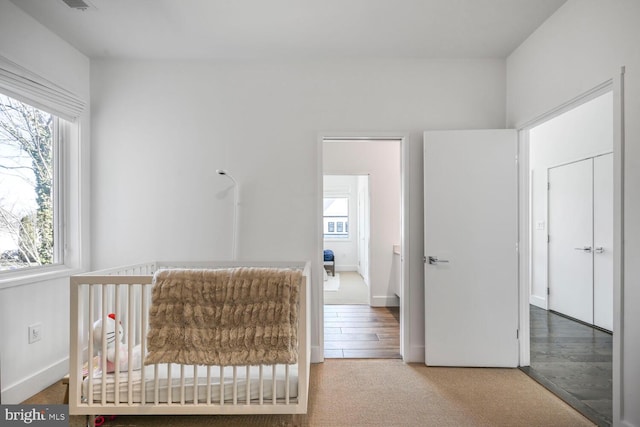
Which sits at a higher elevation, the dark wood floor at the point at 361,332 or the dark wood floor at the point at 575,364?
the dark wood floor at the point at 575,364

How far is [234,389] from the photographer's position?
5.69 ft

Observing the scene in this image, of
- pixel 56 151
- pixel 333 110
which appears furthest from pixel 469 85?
pixel 56 151

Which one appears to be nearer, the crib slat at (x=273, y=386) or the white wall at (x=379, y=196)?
the crib slat at (x=273, y=386)

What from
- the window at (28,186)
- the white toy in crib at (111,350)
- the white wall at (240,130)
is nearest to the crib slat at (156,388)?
the white toy in crib at (111,350)

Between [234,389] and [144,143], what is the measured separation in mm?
2139

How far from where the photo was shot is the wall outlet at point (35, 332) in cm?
227

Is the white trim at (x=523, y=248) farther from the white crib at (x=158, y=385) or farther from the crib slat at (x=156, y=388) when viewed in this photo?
the crib slat at (x=156, y=388)

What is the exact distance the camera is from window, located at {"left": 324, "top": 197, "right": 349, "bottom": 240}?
8094 millimetres

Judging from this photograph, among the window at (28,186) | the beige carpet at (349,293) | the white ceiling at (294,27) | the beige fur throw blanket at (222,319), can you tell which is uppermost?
the white ceiling at (294,27)

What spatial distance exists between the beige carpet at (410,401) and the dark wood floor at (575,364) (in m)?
0.09

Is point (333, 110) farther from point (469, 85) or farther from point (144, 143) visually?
point (144, 143)

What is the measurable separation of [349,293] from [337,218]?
9.61 ft

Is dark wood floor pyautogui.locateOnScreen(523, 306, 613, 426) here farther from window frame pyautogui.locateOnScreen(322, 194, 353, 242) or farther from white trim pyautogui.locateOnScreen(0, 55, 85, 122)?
window frame pyautogui.locateOnScreen(322, 194, 353, 242)

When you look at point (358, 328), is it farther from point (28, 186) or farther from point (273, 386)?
point (28, 186)
